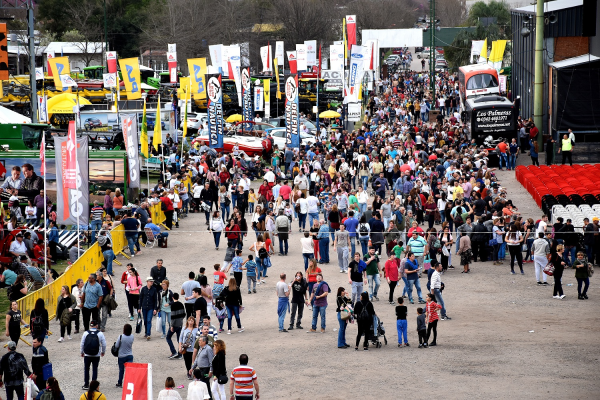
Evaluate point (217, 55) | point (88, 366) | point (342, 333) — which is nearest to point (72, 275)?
point (88, 366)

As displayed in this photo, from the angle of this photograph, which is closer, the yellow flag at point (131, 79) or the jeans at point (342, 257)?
the jeans at point (342, 257)

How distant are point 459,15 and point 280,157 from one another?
9480 centimetres

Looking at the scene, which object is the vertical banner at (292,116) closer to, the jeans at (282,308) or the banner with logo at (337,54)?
the banner with logo at (337,54)

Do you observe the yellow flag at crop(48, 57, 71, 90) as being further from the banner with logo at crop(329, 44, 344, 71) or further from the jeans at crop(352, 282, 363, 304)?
the jeans at crop(352, 282, 363, 304)

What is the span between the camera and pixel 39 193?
90.9ft

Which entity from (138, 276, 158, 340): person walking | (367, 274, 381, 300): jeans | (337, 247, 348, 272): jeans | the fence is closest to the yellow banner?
the fence

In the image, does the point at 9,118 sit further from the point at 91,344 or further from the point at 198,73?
the point at 91,344

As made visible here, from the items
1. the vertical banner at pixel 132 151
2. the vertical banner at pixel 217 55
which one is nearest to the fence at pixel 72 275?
the vertical banner at pixel 132 151

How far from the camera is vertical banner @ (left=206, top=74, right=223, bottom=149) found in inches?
1437

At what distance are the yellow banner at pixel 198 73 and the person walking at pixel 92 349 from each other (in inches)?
1227

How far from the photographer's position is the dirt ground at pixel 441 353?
14.3 metres

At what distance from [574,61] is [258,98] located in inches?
710

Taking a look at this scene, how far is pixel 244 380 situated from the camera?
12734 mm

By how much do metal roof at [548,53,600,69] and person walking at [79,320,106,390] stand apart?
89.8 feet
